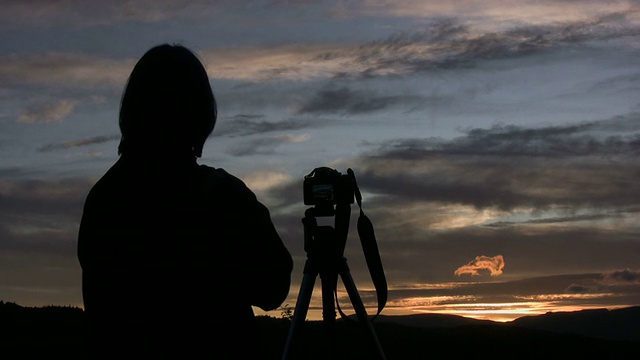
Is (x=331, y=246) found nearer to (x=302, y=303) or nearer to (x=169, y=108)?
(x=302, y=303)

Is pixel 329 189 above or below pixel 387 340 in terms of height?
above

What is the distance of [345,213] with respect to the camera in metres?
5.55

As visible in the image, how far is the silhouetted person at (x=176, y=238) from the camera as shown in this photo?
10.3ft

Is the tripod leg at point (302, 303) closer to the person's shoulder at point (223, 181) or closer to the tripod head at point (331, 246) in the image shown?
the tripod head at point (331, 246)

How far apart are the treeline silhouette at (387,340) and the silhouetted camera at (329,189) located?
5.58 meters

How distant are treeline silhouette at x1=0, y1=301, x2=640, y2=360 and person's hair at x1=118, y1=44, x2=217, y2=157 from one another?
7898 millimetres

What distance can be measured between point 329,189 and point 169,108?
2476 mm

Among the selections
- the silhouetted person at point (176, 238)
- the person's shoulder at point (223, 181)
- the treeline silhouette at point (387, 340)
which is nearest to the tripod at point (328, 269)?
the silhouetted person at point (176, 238)

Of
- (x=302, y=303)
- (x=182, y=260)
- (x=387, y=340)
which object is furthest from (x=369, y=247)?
(x=387, y=340)

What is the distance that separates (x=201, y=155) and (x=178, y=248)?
406 millimetres

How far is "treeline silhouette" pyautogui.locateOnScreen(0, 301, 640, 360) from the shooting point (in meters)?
11.2

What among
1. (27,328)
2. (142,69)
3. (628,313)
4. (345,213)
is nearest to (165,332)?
(142,69)

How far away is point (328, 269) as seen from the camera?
5.70 metres

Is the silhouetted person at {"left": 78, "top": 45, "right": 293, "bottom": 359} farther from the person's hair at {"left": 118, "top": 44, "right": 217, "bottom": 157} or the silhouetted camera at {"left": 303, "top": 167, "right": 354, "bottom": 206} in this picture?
the silhouetted camera at {"left": 303, "top": 167, "right": 354, "bottom": 206}
